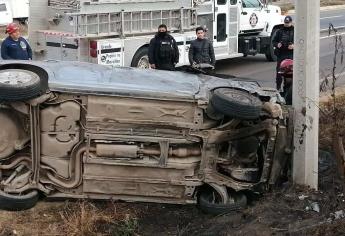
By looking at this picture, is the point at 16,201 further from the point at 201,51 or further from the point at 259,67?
the point at 259,67

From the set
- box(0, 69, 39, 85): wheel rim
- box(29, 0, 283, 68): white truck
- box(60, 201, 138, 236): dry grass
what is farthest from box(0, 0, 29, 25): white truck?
box(60, 201, 138, 236): dry grass

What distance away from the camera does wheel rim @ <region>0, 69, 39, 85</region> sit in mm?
5664

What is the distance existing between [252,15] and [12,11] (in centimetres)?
1379

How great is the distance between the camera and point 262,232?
17.4 ft

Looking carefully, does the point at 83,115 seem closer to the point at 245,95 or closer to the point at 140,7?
the point at 245,95

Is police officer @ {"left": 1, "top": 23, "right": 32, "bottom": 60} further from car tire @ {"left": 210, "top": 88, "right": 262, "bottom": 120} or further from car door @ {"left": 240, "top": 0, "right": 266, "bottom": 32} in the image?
car door @ {"left": 240, "top": 0, "right": 266, "bottom": 32}

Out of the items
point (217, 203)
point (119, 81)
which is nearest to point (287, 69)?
point (217, 203)

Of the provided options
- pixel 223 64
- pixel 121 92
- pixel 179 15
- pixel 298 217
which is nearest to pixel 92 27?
pixel 179 15

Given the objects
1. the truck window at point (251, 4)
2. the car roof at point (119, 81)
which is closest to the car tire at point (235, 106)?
the car roof at point (119, 81)

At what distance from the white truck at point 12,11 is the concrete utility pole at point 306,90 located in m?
20.2

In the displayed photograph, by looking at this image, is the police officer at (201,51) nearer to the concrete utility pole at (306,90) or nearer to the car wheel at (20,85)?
the concrete utility pole at (306,90)

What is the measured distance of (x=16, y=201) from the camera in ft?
19.3

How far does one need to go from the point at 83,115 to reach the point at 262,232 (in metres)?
2.01

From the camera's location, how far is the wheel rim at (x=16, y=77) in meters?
5.66
